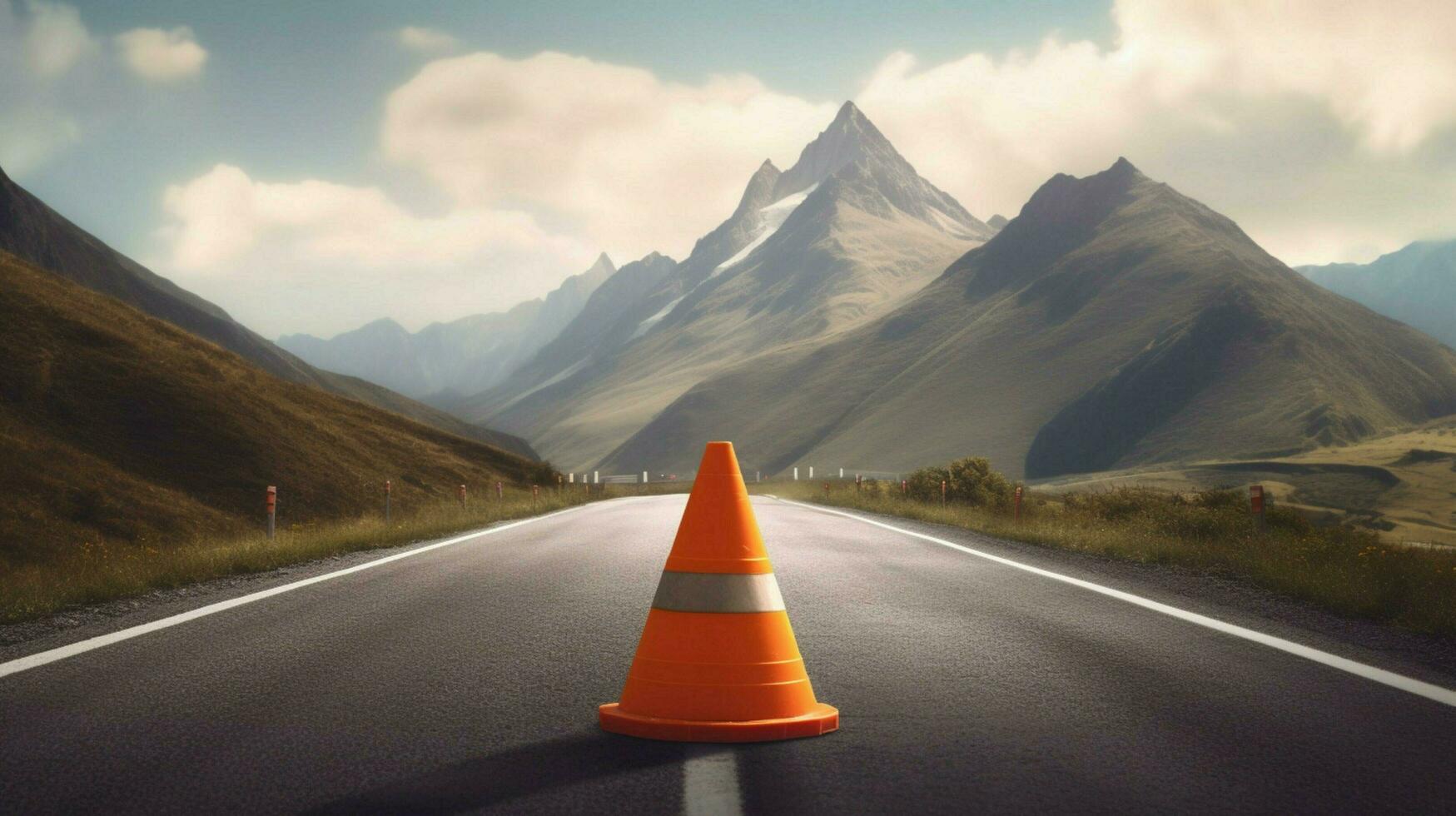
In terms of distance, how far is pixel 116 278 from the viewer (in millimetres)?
100688

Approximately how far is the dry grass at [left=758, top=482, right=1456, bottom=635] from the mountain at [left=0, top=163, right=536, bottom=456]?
6549 centimetres

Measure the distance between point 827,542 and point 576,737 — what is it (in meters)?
10.7

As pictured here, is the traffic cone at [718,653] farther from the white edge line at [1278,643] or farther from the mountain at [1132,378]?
the mountain at [1132,378]

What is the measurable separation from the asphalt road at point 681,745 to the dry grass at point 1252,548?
5.87 feet

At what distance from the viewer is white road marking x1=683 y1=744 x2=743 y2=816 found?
138 inches

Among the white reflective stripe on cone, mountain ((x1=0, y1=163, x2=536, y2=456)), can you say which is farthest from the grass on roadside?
mountain ((x1=0, y1=163, x2=536, y2=456))

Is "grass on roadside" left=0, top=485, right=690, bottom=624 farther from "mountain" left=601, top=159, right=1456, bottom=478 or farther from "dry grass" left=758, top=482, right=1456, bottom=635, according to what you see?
"mountain" left=601, top=159, right=1456, bottom=478

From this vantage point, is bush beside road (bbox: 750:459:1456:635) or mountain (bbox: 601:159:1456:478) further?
mountain (bbox: 601:159:1456:478)

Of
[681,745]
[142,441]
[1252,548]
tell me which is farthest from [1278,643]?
[142,441]

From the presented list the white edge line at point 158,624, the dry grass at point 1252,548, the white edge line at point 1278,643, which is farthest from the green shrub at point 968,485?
the white edge line at point 158,624

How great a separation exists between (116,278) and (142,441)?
3175 inches

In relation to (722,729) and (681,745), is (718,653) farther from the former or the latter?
(681,745)

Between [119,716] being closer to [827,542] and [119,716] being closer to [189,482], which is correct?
[827,542]

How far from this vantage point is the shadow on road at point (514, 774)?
140 inches
